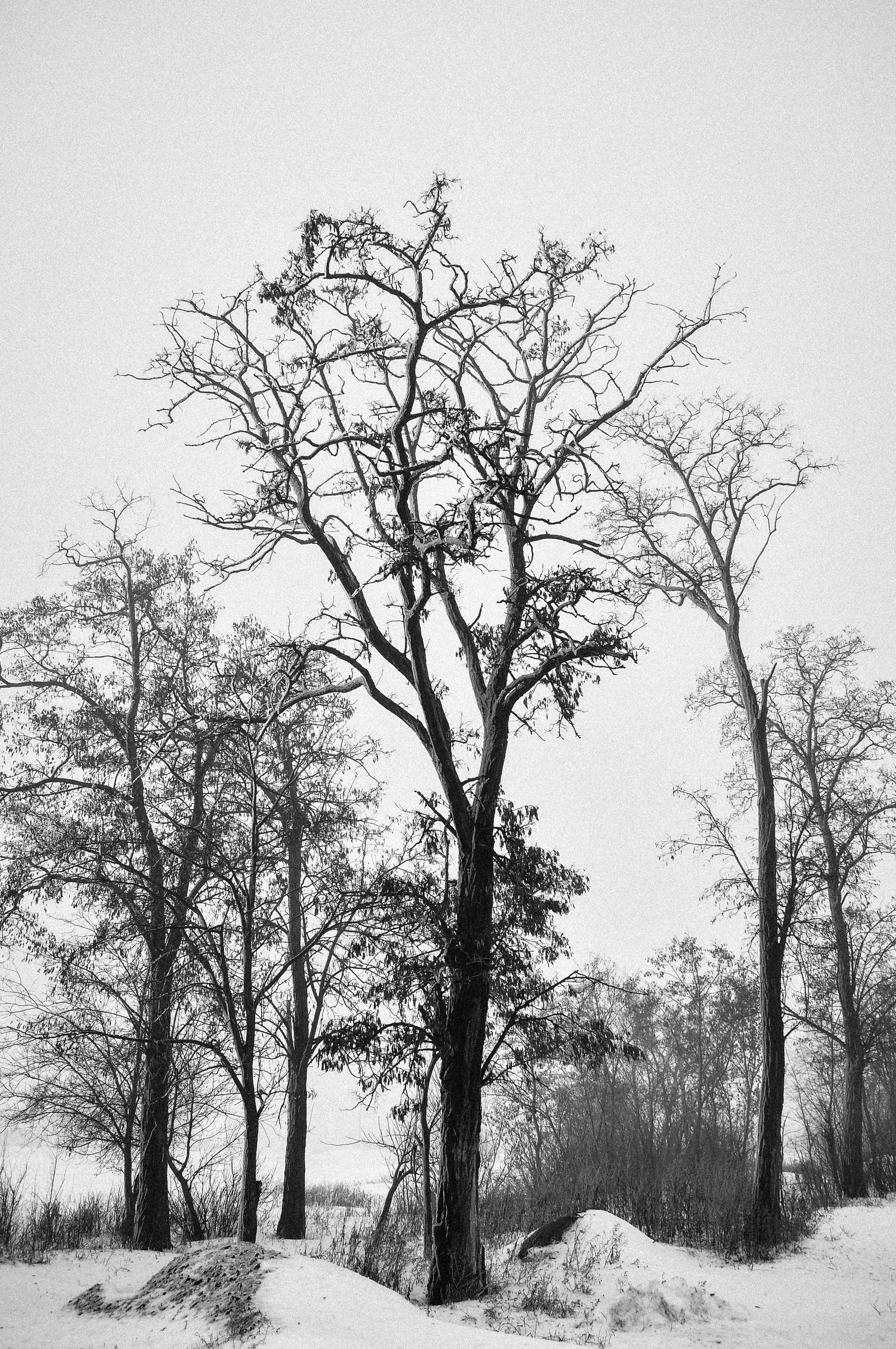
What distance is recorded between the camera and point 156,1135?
44.4 ft

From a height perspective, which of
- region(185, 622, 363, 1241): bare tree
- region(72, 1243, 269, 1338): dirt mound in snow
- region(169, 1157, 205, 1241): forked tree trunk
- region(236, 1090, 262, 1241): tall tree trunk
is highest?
region(185, 622, 363, 1241): bare tree

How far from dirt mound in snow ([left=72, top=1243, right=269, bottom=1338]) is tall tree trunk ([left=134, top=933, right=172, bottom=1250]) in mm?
5505

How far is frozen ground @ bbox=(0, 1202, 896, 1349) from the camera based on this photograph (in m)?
6.12

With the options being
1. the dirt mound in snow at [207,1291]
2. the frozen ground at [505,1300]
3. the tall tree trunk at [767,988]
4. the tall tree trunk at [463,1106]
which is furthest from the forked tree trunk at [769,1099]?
the dirt mound in snow at [207,1291]

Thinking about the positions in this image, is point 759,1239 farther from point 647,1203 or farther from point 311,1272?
point 311,1272

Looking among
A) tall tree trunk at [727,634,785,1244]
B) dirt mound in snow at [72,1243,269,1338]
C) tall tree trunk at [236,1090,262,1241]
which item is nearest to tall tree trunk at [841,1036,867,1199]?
tall tree trunk at [727,634,785,1244]

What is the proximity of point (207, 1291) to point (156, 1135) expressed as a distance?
24.5ft

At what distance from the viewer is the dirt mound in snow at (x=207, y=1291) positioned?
6348mm

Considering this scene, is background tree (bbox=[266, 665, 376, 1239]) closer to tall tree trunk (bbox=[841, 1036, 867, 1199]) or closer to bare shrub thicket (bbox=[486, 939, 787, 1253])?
bare shrub thicket (bbox=[486, 939, 787, 1253])

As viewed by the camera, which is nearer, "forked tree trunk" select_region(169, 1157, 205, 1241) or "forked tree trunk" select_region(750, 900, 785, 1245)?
"forked tree trunk" select_region(750, 900, 785, 1245)

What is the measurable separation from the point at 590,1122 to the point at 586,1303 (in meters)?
14.8

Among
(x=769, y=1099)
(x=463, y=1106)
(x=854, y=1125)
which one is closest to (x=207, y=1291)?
(x=463, y=1106)

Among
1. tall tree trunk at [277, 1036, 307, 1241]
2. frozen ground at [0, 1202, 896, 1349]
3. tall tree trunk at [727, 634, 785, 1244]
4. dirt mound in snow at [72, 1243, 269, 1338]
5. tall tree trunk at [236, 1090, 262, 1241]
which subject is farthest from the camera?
tall tree trunk at [277, 1036, 307, 1241]

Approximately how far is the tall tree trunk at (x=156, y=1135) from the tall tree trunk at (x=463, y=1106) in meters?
5.63
